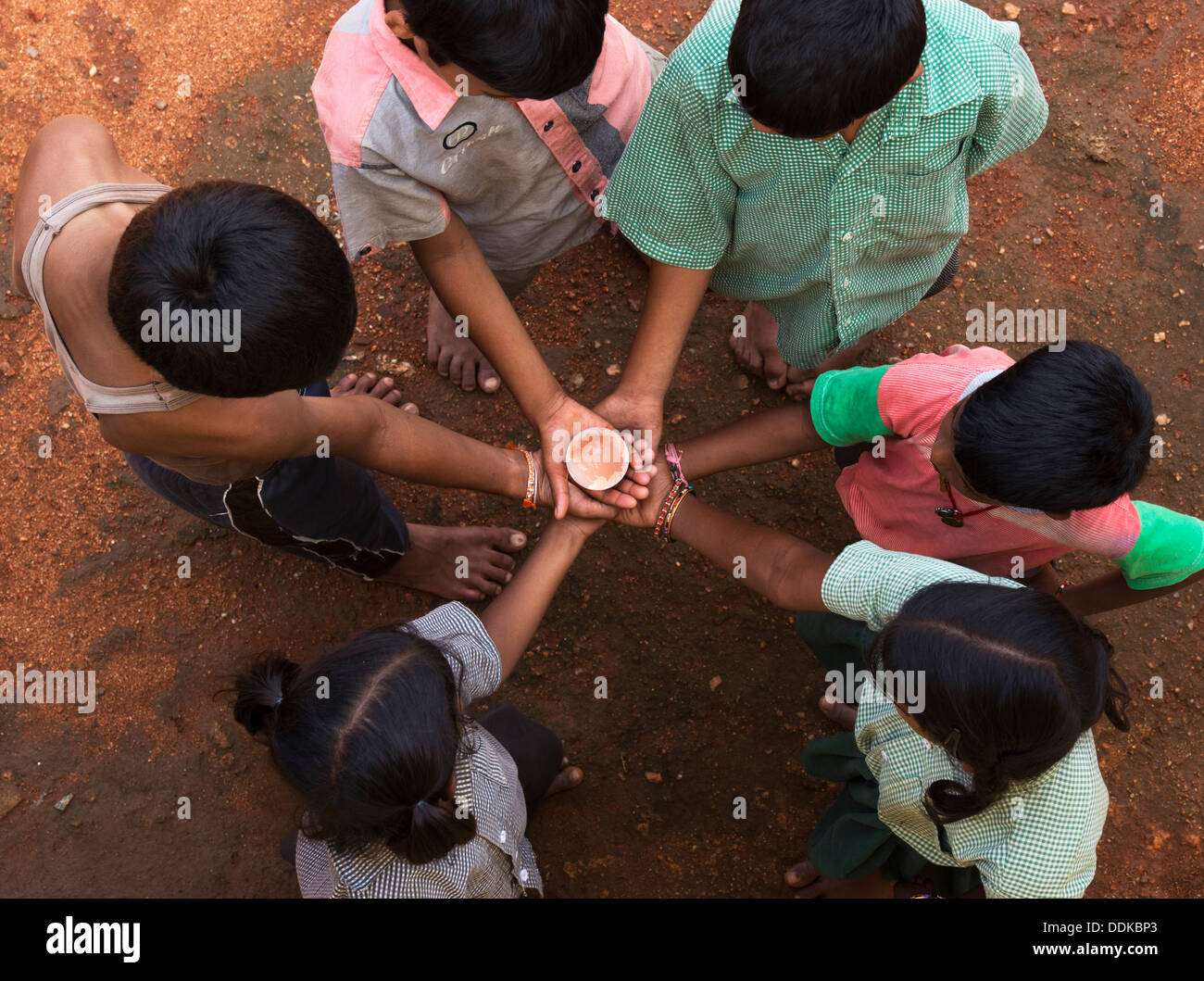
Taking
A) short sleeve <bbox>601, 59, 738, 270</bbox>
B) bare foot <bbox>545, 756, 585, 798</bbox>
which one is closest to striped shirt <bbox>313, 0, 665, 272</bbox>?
short sleeve <bbox>601, 59, 738, 270</bbox>

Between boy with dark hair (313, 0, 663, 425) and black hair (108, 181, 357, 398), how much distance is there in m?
0.47

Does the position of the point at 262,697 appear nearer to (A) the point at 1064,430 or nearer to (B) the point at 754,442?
(B) the point at 754,442

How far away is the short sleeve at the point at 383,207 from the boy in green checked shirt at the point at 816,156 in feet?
1.43

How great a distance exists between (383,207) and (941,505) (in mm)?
1480

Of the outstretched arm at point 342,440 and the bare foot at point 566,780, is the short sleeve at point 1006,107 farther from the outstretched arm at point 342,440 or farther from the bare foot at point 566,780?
the bare foot at point 566,780

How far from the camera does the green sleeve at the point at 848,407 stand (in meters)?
2.14

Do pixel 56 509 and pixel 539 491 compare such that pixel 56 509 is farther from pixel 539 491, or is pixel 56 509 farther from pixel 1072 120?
pixel 1072 120

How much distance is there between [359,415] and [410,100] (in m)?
0.70

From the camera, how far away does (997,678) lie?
166 cm

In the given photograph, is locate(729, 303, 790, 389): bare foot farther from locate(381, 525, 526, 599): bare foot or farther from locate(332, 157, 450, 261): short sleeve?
locate(332, 157, 450, 261): short sleeve

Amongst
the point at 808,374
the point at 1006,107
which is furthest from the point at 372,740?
the point at 808,374

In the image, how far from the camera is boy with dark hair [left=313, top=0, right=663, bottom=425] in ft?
5.41

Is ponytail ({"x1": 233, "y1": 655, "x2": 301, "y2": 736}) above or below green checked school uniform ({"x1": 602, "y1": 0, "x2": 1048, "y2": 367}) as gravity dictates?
below

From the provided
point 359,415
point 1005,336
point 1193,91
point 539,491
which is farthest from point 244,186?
point 1193,91
